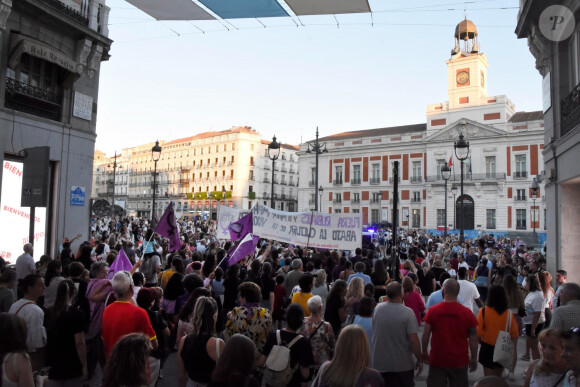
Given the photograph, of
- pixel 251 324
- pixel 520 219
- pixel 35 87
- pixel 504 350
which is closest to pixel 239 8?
pixel 35 87

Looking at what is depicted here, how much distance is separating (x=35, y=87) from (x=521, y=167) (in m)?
48.8

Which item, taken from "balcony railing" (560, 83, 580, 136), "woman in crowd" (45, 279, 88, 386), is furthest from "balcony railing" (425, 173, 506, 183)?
"woman in crowd" (45, 279, 88, 386)

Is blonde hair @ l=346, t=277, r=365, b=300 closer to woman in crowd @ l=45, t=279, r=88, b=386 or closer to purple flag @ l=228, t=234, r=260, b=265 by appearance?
purple flag @ l=228, t=234, r=260, b=265

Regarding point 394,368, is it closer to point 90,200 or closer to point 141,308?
point 141,308

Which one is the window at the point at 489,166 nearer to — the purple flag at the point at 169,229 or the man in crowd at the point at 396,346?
the purple flag at the point at 169,229

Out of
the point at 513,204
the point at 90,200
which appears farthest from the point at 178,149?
the point at 90,200

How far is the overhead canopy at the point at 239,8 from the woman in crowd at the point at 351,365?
802 centimetres

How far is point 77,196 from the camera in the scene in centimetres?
1409

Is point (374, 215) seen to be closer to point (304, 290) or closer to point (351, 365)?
point (304, 290)

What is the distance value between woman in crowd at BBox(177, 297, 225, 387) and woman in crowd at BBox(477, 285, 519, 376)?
3.21m

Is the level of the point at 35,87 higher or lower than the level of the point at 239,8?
lower

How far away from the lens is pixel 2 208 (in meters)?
11.8

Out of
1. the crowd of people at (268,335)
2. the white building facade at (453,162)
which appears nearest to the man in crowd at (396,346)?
the crowd of people at (268,335)

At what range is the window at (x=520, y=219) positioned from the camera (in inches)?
1879
